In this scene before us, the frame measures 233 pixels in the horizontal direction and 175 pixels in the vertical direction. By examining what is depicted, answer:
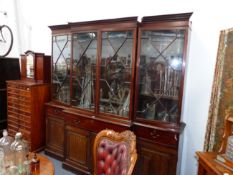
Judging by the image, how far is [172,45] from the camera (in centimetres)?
201

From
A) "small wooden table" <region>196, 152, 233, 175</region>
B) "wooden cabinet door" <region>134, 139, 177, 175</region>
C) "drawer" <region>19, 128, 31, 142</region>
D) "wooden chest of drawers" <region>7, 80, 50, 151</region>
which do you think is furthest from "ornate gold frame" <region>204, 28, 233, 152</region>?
"drawer" <region>19, 128, 31, 142</region>

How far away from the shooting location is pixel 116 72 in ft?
7.54

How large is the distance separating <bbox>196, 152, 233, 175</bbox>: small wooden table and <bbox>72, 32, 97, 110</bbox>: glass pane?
57.4 inches

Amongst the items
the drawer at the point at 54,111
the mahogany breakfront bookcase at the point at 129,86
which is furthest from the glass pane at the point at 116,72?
the drawer at the point at 54,111

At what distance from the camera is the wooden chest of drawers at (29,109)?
2.90 m

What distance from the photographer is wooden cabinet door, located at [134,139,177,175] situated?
1934mm

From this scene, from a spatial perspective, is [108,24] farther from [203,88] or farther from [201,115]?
[201,115]

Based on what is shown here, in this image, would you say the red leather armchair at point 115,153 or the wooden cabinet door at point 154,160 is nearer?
the red leather armchair at point 115,153

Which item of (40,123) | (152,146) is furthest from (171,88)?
(40,123)

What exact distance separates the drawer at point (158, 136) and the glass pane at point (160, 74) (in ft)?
0.53

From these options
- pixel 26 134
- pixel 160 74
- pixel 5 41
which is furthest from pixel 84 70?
pixel 5 41

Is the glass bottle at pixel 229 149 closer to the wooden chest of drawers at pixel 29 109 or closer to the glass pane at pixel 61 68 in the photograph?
the glass pane at pixel 61 68

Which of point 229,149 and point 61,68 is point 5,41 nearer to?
point 61,68

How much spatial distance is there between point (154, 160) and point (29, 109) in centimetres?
211
